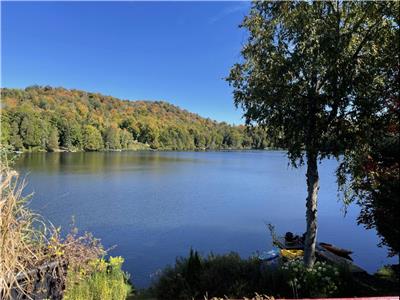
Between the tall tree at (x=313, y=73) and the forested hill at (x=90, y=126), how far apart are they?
185 feet

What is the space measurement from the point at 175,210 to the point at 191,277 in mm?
19185

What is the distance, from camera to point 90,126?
4636 inches

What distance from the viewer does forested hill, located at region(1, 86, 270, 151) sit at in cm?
9131

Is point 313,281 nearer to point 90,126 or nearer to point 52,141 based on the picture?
point 52,141

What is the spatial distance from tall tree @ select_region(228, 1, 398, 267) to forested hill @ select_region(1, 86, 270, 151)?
56.4 metres

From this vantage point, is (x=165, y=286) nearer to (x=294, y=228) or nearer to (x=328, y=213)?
(x=294, y=228)

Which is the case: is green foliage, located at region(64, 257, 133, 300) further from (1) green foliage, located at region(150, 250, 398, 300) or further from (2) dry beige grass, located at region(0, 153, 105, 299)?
(1) green foliage, located at region(150, 250, 398, 300)

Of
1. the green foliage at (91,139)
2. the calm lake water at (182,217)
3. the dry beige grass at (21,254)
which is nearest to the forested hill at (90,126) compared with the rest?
the green foliage at (91,139)

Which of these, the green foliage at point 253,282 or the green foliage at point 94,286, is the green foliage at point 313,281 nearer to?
the green foliage at point 253,282

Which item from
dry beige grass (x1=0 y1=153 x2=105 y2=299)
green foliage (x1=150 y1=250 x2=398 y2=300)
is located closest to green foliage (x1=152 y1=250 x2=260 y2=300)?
green foliage (x1=150 y1=250 x2=398 y2=300)

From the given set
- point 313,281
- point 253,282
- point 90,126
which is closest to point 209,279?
point 253,282

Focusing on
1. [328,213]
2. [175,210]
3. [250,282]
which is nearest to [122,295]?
[250,282]

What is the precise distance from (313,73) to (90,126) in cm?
11697

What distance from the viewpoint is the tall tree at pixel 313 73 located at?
665 cm
